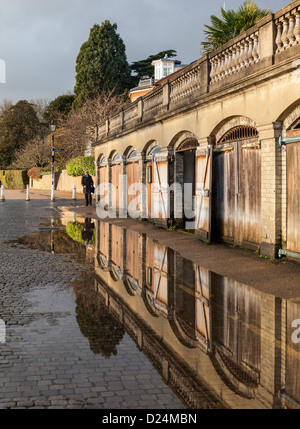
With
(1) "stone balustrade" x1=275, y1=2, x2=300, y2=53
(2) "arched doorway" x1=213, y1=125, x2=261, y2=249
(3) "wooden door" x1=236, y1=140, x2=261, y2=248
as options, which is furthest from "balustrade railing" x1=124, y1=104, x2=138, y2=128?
(1) "stone balustrade" x1=275, y1=2, x2=300, y2=53

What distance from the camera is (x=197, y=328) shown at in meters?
5.78

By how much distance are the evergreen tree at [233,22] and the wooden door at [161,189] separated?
6.34 metres

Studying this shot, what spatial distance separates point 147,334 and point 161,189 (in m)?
11.9

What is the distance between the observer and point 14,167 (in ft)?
257

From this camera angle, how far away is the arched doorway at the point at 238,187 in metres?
11.2

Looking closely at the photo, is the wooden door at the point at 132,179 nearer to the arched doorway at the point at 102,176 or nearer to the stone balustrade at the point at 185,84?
the arched doorway at the point at 102,176

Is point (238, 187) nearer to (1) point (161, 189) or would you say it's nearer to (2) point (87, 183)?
(1) point (161, 189)

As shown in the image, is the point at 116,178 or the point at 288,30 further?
the point at 116,178

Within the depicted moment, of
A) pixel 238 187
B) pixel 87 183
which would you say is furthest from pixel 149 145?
pixel 87 183

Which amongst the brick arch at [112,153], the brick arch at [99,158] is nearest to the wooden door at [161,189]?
the brick arch at [112,153]

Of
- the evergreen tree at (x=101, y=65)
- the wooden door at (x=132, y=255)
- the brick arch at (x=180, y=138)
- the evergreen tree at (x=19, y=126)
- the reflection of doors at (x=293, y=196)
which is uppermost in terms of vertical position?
the evergreen tree at (x=101, y=65)

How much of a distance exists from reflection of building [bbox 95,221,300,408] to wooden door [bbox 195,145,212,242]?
3323 mm

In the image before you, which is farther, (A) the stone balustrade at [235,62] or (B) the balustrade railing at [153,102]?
(B) the balustrade railing at [153,102]
